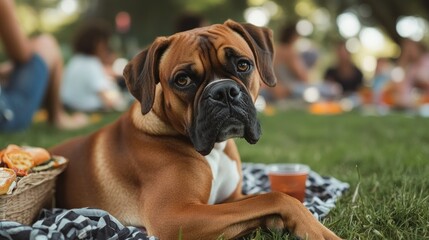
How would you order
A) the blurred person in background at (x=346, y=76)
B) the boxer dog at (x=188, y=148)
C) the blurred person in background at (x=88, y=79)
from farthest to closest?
the blurred person in background at (x=346, y=76) < the blurred person in background at (x=88, y=79) < the boxer dog at (x=188, y=148)

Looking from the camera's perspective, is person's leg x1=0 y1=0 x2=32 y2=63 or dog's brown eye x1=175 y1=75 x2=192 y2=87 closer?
dog's brown eye x1=175 y1=75 x2=192 y2=87

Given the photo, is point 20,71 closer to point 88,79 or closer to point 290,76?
point 88,79

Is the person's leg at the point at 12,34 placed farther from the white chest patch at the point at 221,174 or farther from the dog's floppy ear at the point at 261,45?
the white chest patch at the point at 221,174

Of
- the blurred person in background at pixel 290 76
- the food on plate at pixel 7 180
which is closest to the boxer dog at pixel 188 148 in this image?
the food on plate at pixel 7 180

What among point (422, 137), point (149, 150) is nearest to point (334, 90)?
point (422, 137)

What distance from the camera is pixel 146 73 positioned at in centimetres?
282

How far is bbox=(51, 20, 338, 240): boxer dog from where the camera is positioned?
253 centimetres

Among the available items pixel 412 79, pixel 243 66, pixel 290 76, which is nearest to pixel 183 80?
pixel 243 66

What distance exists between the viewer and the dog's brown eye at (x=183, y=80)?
2.71 m

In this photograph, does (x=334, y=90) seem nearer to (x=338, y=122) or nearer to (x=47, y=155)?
(x=338, y=122)

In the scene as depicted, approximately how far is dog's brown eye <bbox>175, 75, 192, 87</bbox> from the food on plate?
0.98m

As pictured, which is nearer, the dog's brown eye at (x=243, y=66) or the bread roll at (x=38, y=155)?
the dog's brown eye at (x=243, y=66)

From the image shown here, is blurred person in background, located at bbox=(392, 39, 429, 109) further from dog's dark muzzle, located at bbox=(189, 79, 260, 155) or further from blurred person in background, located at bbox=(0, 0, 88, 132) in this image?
dog's dark muzzle, located at bbox=(189, 79, 260, 155)

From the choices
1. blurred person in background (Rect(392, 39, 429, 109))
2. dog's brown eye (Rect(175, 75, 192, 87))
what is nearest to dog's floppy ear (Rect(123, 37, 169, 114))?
dog's brown eye (Rect(175, 75, 192, 87))
